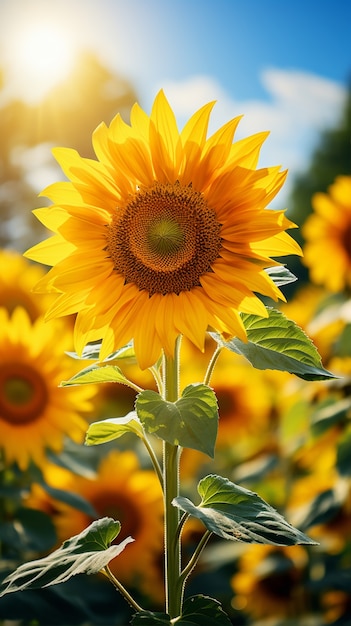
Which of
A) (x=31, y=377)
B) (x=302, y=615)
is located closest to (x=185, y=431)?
(x=31, y=377)

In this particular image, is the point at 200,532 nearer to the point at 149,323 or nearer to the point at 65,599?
the point at 65,599

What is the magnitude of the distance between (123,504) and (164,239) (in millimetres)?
1328

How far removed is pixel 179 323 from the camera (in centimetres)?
111

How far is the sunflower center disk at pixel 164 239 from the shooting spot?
116 centimetres

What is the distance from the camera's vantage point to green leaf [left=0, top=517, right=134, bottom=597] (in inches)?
40.6

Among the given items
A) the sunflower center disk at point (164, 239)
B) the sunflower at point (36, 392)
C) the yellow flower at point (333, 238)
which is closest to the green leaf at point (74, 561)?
the sunflower center disk at point (164, 239)

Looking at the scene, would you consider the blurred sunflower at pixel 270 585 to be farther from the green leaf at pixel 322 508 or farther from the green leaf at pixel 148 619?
the green leaf at pixel 148 619

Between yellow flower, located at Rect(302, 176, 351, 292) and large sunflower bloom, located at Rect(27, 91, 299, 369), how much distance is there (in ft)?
5.84

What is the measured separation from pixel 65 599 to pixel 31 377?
58 centimetres

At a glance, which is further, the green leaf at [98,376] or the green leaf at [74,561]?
the green leaf at [98,376]

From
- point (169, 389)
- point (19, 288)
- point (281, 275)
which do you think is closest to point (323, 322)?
point (19, 288)

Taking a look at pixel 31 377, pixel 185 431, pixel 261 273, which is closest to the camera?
pixel 185 431

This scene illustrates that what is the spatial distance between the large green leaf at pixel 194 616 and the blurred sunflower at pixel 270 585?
5.03 ft

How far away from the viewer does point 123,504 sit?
2348 mm
